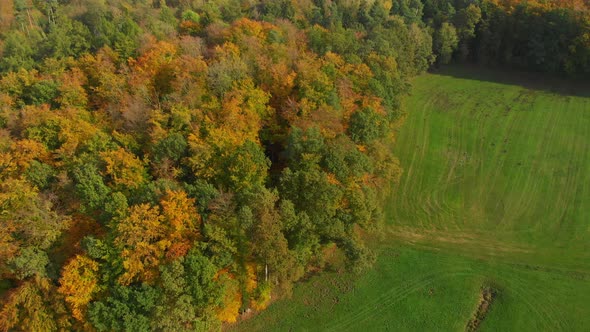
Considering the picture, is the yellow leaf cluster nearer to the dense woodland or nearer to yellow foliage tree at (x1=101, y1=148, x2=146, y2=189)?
the dense woodland

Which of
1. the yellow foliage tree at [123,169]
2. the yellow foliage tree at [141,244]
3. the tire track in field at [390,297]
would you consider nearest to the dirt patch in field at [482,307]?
the tire track in field at [390,297]

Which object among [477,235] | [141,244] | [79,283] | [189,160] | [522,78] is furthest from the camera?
[522,78]

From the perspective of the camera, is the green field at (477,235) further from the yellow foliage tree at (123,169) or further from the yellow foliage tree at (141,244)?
the yellow foliage tree at (123,169)

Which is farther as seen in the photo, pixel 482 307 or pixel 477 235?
pixel 477 235

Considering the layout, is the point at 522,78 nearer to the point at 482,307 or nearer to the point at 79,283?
the point at 482,307

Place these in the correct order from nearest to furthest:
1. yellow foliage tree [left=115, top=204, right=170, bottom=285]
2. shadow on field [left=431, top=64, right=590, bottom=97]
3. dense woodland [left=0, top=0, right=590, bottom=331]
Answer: yellow foliage tree [left=115, top=204, right=170, bottom=285] < dense woodland [left=0, top=0, right=590, bottom=331] < shadow on field [left=431, top=64, right=590, bottom=97]

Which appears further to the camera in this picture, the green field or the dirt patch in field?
the green field

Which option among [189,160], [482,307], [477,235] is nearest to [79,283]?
[189,160]

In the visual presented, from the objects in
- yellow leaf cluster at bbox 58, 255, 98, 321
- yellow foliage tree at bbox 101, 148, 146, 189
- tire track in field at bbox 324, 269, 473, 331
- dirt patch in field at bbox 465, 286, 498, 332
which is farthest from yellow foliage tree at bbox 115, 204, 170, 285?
dirt patch in field at bbox 465, 286, 498, 332
